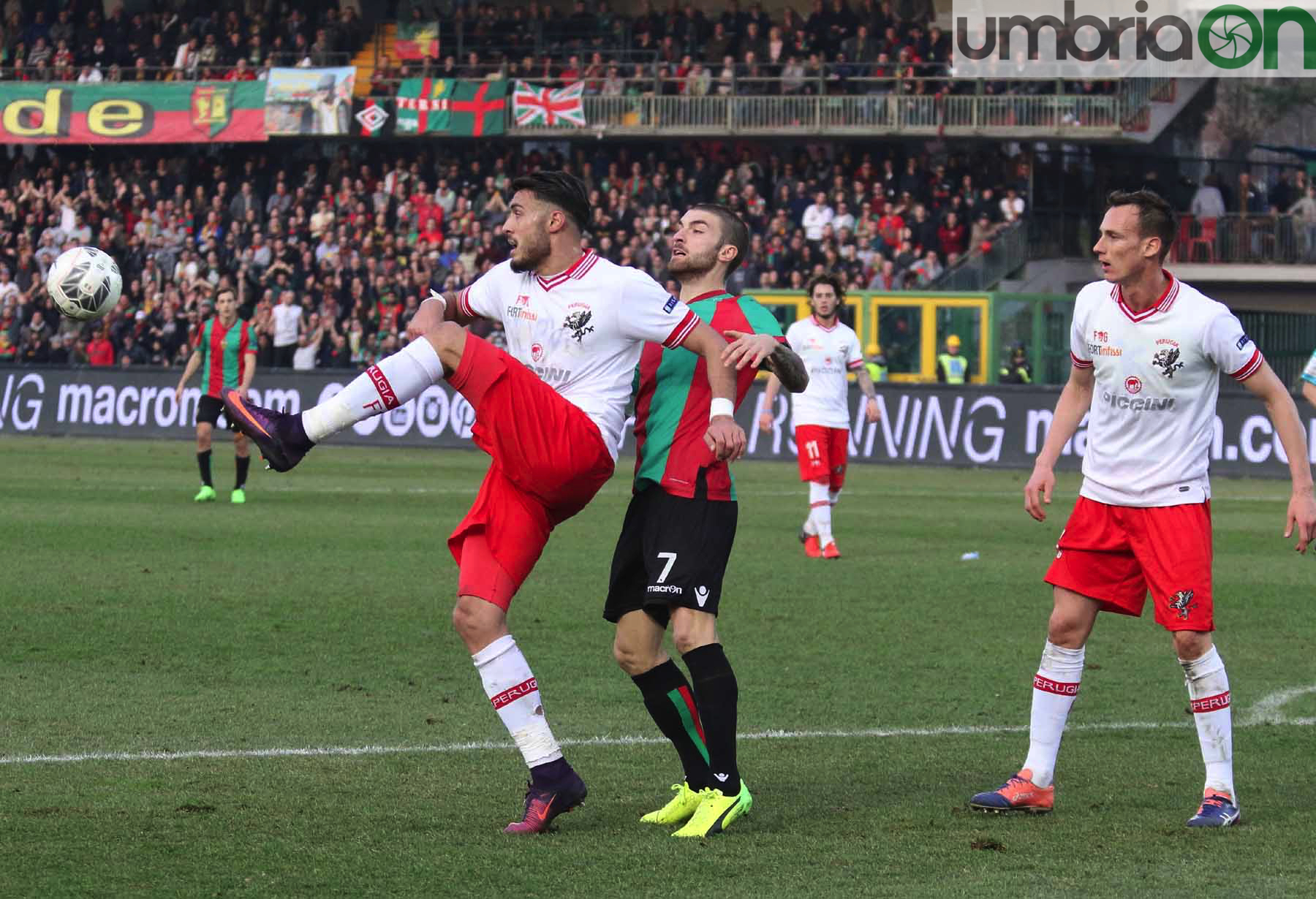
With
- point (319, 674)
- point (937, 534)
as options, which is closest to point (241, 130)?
point (937, 534)

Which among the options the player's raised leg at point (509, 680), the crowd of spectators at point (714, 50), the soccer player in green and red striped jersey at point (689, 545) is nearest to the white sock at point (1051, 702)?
the soccer player in green and red striped jersey at point (689, 545)

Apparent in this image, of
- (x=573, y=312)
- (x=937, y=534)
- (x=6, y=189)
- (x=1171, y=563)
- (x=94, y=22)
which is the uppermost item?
(x=94, y=22)

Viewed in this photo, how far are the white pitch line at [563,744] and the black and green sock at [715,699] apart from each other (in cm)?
147

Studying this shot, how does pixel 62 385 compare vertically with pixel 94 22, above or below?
below

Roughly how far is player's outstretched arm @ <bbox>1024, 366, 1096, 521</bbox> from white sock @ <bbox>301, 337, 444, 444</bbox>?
2239 millimetres

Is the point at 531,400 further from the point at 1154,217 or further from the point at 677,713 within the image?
the point at 1154,217

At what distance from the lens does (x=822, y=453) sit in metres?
15.9

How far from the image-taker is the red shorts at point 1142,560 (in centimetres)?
634

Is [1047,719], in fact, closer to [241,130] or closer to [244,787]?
[244,787]

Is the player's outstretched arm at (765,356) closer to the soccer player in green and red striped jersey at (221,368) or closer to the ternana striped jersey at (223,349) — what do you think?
the soccer player in green and red striped jersey at (221,368)

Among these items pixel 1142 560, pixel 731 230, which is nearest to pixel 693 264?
pixel 731 230

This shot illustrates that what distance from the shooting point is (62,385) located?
31.4m

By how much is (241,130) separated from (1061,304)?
1893 centimetres

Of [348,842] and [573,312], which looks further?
[573,312]
